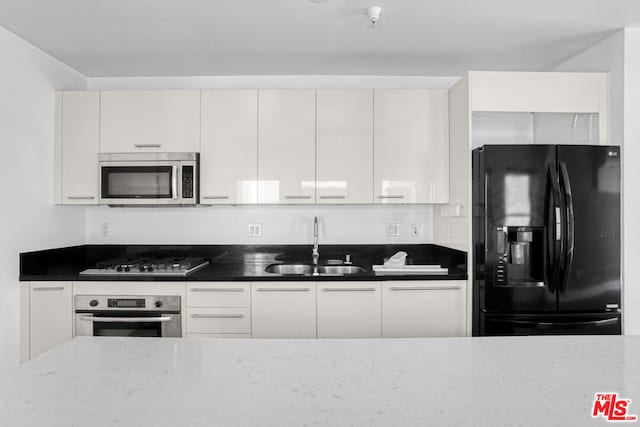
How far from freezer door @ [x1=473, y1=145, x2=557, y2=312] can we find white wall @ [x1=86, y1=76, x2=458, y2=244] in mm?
923

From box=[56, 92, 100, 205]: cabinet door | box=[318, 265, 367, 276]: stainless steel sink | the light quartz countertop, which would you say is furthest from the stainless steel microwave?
the light quartz countertop

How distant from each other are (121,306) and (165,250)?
2.42 feet

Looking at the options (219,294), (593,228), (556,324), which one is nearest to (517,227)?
(593,228)

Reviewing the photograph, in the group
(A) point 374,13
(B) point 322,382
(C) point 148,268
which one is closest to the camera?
(B) point 322,382

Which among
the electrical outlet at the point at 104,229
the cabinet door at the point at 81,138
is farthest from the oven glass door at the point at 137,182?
the electrical outlet at the point at 104,229

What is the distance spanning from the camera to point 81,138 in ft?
10.1

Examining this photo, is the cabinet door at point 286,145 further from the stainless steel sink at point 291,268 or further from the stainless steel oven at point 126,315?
the stainless steel oven at point 126,315

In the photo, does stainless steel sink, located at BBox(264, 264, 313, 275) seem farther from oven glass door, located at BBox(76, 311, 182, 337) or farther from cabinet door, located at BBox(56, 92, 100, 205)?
cabinet door, located at BBox(56, 92, 100, 205)

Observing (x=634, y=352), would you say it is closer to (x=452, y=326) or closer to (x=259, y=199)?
(x=452, y=326)

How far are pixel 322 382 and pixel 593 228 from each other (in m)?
2.30

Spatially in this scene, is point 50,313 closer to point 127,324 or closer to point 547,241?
point 127,324

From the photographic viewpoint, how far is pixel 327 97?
10.00 ft

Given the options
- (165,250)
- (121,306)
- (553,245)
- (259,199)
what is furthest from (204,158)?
(553,245)

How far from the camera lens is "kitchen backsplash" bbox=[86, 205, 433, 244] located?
3.43 m
